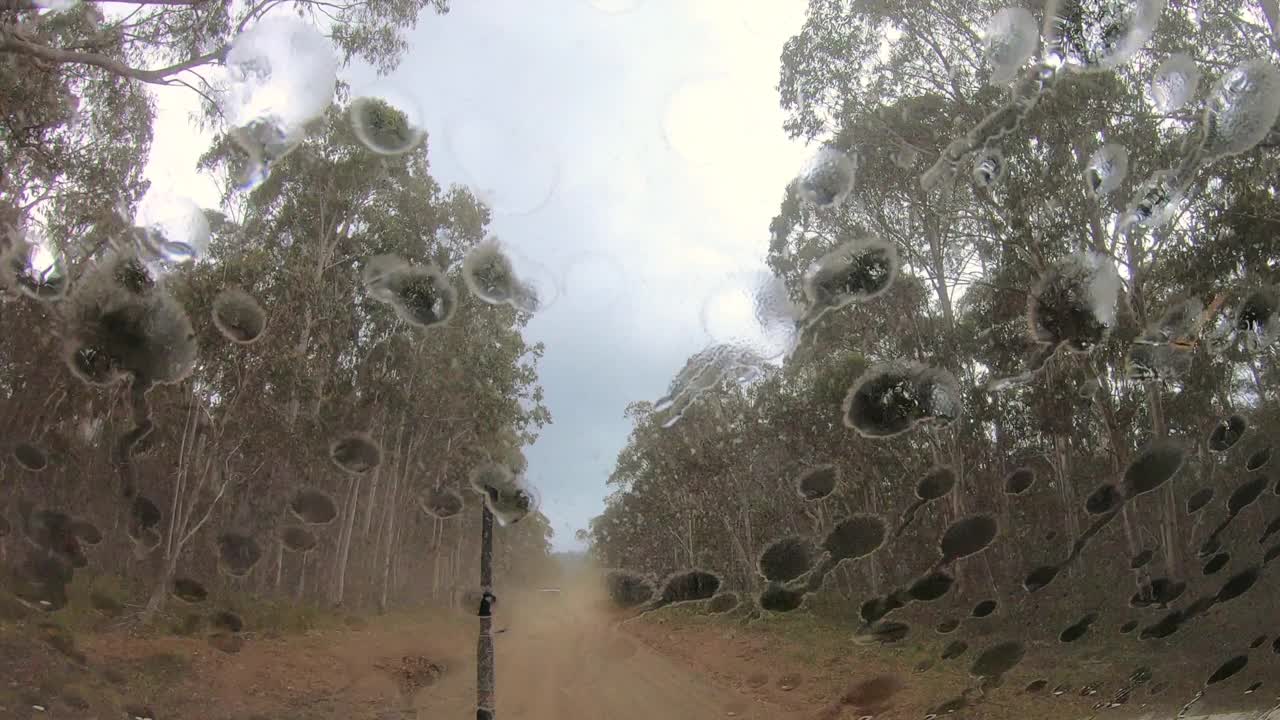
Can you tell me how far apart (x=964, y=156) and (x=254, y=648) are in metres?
3.07

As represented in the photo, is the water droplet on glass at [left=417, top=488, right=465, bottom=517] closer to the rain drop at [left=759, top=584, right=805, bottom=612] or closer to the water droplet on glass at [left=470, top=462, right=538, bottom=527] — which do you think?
the water droplet on glass at [left=470, top=462, right=538, bottom=527]

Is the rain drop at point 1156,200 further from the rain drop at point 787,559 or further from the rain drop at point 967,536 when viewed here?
the rain drop at point 787,559

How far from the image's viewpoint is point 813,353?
97.0 inches

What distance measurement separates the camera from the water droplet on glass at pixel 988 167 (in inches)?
99.3

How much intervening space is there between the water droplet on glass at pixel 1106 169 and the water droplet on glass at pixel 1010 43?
462 millimetres

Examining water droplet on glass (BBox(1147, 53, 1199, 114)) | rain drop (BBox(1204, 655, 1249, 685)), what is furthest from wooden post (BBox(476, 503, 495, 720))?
water droplet on glass (BBox(1147, 53, 1199, 114))

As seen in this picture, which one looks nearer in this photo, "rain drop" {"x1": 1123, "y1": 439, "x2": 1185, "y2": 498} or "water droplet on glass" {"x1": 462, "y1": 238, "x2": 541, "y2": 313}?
"water droplet on glass" {"x1": 462, "y1": 238, "x2": 541, "y2": 313}

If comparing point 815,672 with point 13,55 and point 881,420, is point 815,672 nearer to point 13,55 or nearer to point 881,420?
point 881,420

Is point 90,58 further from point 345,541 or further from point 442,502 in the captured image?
point 442,502

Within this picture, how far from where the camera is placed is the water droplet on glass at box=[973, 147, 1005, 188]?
99.3 inches

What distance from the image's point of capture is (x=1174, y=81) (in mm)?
2703

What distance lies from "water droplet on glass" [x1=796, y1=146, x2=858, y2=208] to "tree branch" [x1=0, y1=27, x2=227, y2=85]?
3679 mm

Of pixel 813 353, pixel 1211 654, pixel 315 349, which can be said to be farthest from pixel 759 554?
pixel 315 349

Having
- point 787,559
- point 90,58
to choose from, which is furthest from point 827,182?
point 90,58
